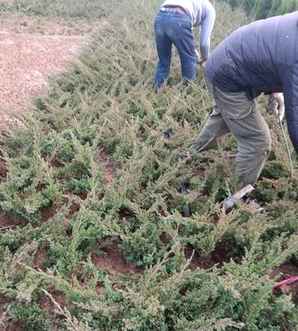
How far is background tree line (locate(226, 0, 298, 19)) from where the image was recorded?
8594 mm

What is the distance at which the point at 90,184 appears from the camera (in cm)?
335

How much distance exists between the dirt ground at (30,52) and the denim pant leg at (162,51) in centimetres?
148

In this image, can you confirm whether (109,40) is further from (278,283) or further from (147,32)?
(278,283)

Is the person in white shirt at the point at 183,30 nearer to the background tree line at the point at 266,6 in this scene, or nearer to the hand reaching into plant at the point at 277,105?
the hand reaching into plant at the point at 277,105

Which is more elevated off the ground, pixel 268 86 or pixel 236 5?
pixel 268 86

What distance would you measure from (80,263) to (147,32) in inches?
224

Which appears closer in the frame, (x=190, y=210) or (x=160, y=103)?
(x=190, y=210)

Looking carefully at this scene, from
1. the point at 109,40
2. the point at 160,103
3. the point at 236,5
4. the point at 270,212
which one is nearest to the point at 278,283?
the point at 270,212

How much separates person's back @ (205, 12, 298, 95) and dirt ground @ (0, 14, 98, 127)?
8.03 feet

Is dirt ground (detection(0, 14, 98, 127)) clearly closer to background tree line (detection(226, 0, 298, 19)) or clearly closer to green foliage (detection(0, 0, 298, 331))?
green foliage (detection(0, 0, 298, 331))

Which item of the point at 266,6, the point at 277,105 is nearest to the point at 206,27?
the point at 277,105

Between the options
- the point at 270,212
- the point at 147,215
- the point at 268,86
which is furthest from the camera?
the point at 270,212

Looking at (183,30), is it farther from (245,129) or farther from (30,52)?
(30,52)

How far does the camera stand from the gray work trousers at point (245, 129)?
10.5 ft
